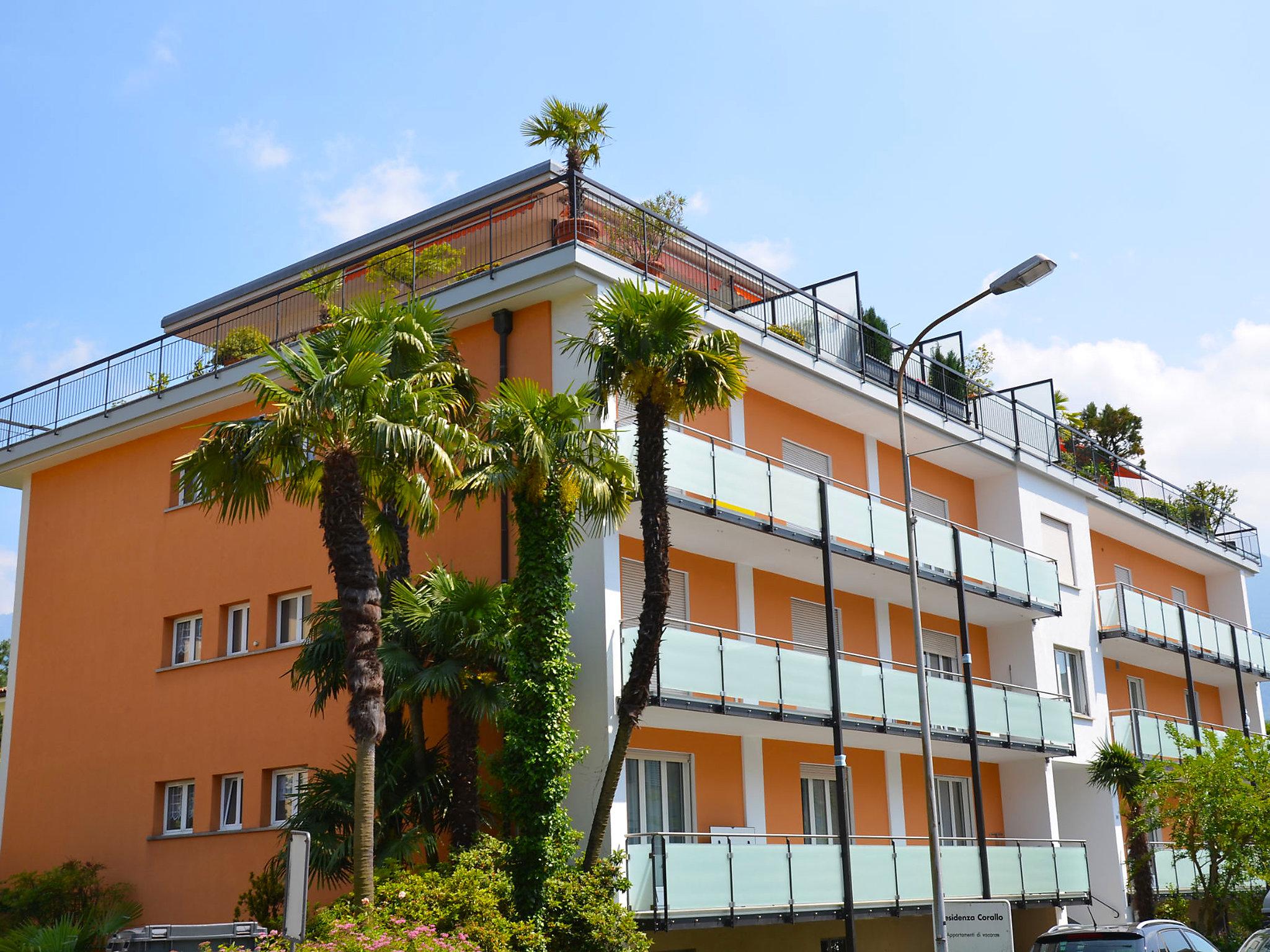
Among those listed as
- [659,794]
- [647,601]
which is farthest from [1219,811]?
[647,601]

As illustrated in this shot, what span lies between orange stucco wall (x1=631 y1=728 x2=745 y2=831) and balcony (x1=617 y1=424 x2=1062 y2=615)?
334 centimetres

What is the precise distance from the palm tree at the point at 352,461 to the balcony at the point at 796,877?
406 centimetres

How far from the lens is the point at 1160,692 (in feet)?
116

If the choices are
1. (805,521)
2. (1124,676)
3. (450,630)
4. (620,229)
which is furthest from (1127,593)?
(450,630)

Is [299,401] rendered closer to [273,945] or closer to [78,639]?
[273,945]

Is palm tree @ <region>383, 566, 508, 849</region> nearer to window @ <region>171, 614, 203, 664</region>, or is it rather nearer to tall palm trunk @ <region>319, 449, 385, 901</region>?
tall palm trunk @ <region>319, 449, 385, 901</region>

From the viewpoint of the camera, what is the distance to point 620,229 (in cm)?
2102

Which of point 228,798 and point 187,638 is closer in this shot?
point 228,798

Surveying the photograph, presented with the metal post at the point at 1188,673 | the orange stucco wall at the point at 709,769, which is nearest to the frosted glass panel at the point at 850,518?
the orange stucco wall at the point at 709,769

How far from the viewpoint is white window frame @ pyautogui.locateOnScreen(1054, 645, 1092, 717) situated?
2923 centimetres

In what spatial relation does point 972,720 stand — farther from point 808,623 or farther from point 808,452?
point 808,452

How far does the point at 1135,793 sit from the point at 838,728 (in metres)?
8.76

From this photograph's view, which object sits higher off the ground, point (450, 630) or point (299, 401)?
point (299, 401)

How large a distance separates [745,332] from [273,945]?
39.6 ft
